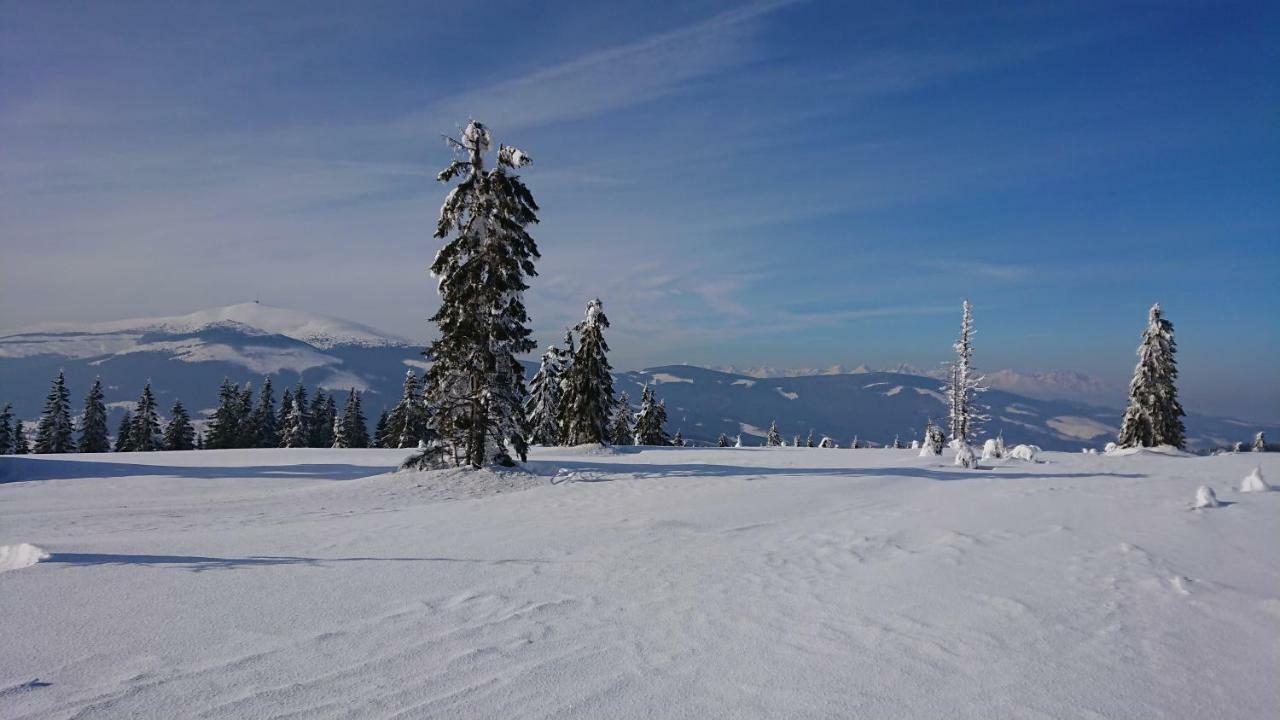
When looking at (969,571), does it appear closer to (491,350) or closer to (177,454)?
(491,350)

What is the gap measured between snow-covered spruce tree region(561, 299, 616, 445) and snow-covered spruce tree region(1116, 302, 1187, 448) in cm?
3825

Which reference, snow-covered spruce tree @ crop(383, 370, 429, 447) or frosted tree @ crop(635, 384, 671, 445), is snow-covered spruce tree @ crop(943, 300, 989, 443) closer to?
frosted tree @ crop(635, 384, 671, 445)

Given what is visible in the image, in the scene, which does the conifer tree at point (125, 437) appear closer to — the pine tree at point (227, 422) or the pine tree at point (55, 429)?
the pine tree at point (55, 429)

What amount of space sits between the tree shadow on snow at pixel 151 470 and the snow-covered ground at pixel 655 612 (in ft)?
26.9

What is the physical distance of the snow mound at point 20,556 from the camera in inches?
265

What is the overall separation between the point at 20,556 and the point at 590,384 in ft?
104

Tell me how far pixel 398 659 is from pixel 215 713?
1.20 m

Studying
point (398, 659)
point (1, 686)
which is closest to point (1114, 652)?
point (398, 659)

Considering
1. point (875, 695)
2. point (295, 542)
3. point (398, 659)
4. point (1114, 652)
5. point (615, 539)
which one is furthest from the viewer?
point (615, 539)

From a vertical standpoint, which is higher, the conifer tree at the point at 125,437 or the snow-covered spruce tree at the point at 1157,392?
the snow-covered spruce tree at the point at 1157,392

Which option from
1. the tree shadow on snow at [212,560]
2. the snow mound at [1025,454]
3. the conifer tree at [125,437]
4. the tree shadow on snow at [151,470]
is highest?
the snow mound at [1025,454]

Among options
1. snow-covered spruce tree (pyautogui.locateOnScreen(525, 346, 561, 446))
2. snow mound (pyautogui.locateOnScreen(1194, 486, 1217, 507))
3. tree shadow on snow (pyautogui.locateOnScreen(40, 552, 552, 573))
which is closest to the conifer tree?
snow-covered spruce tree (pyautogui.locateOnScreen(525, 346, 561, 446))

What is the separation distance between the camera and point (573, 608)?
604 centimetres

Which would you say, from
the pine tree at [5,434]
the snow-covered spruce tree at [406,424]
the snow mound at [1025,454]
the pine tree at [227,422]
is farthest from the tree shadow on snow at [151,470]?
the pine tree at [5,434]
